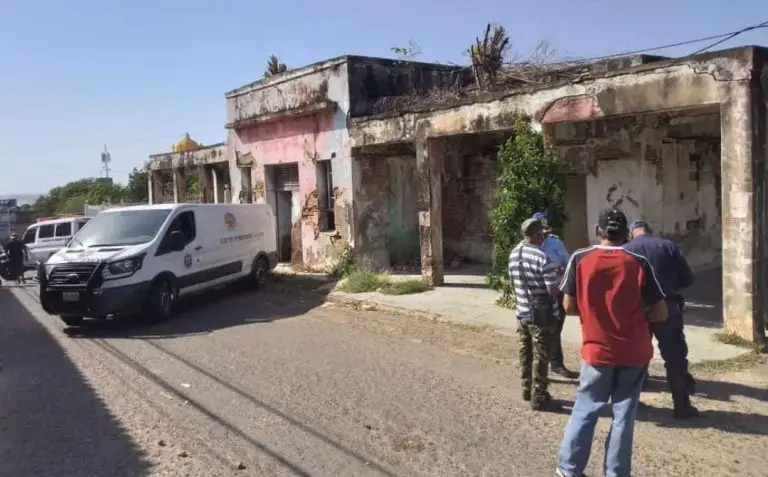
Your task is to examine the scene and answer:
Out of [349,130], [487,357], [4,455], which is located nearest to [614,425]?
[487,357]

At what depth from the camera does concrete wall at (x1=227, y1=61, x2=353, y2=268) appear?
15.3m

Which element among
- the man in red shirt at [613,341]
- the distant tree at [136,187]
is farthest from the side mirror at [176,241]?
the distant tree at [136,187]

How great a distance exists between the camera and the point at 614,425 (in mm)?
4207

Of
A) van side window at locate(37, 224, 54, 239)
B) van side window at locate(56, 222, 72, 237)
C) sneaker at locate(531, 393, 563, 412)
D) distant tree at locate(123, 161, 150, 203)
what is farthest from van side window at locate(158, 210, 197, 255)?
distant tree at locate(123, 161, 150, 203)

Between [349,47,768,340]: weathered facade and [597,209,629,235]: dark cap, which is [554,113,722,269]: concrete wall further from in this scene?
[597,209,629,235]: dark cap

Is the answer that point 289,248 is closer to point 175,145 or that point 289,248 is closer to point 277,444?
point 175,145

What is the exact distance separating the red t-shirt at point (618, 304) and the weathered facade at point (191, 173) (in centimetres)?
1787

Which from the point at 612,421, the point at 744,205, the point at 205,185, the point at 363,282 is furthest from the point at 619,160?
the point at 205,185

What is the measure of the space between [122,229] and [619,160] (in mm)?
8740

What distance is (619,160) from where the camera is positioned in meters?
11.8

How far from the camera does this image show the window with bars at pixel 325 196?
53.4 ft

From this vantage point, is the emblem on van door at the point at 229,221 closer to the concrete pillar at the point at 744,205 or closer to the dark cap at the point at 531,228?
the dark cap at the point at 531,228

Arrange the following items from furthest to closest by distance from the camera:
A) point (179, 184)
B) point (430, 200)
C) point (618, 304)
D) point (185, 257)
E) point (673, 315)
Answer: point (179, 184), point (430, 200), point (185, 257), point (673, 315), point (618, 304)

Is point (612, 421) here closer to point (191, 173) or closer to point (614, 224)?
point (614, 224)
